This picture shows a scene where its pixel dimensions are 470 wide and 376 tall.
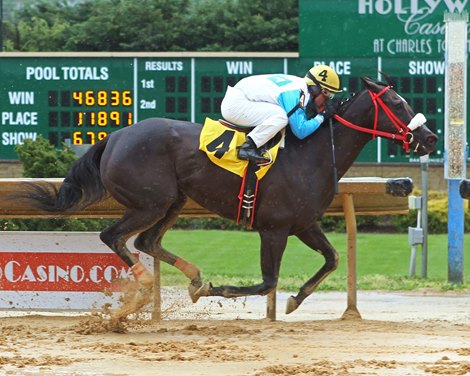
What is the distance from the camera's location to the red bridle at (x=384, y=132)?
7.40 m

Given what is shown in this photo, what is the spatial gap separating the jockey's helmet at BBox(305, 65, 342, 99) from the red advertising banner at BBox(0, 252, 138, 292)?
1831mm

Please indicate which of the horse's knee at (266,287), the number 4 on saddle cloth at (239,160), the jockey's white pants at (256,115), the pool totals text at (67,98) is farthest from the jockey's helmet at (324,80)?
the pool totals text at (67,98)

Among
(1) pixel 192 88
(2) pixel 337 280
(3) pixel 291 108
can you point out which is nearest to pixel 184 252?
(1) pixel 192 88

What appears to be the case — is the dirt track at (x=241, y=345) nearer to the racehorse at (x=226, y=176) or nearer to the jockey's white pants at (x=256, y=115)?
the racehorse at (x=226, y=176)

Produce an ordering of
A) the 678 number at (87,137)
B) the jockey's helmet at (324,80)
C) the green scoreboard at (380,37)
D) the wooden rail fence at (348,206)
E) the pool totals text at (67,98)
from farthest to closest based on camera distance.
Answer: the green scoreboard at (380,37)
the pool totals text at (67,98)
the 678 number at (87,137)
the wooden rail fence at (348,206)
the jockey's helmet at (324,80)

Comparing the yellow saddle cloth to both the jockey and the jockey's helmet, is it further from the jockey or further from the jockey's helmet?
the jockey's helmet

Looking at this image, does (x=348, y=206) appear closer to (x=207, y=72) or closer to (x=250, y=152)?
(x=250, y=152)

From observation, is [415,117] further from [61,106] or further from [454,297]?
[61,106]

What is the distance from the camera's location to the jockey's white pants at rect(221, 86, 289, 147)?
23.5 ft

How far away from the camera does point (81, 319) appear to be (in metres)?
7.88

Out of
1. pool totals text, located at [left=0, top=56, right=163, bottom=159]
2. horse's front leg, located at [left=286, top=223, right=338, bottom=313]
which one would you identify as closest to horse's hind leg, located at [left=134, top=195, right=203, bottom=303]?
horse's front leg, located at [left=286, top=223, right=338, bottom=313]

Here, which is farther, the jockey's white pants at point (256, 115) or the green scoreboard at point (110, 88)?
the green scoreboard at point (110, 88)

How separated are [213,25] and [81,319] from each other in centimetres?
1721

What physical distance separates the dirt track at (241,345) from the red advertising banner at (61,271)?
0.77 feet
